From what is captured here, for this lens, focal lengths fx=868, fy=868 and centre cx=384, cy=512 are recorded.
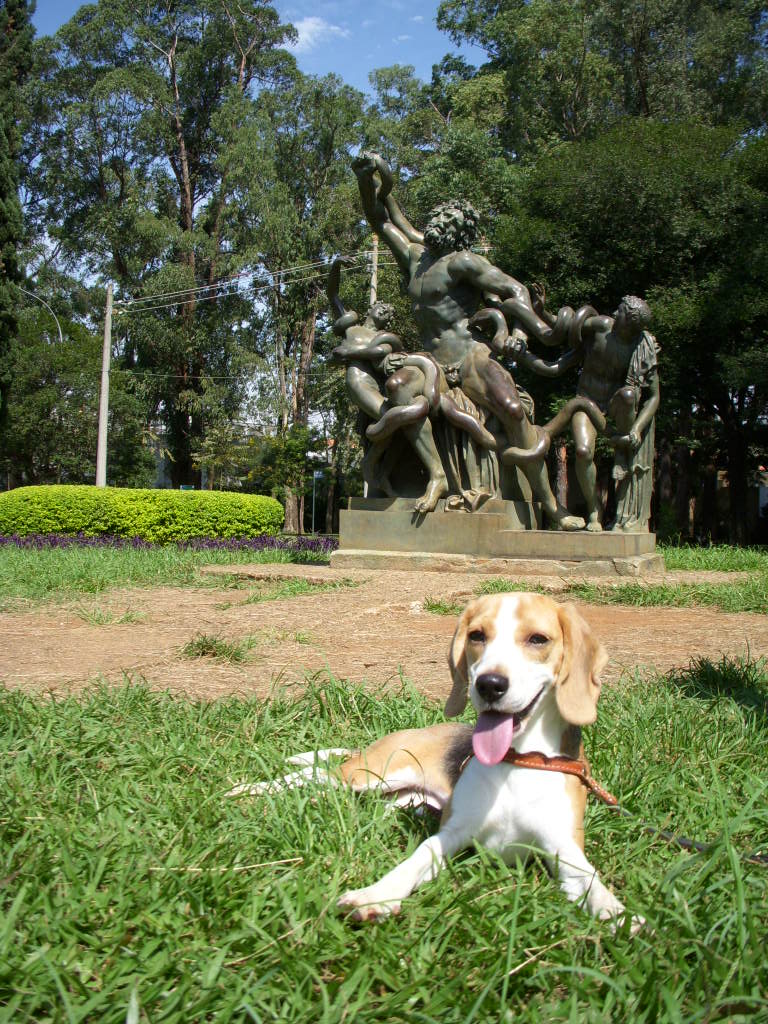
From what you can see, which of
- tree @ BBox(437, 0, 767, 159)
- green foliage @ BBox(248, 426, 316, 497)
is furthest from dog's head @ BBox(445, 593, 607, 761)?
green foliage @ BBox(248, 426, 316, 497)

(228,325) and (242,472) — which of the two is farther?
(242,472)

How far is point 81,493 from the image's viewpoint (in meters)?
17.2

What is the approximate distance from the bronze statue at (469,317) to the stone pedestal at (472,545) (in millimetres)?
819

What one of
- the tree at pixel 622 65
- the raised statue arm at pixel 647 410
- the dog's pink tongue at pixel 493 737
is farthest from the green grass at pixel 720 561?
the tree at pixel 622 65

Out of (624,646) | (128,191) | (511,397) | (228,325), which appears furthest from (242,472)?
(624,646)

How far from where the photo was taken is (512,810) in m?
1.91

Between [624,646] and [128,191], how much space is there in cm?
3597

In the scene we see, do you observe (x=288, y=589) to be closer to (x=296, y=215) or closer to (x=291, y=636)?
(x=291, y=636)

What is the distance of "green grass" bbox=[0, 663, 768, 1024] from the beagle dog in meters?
0.06

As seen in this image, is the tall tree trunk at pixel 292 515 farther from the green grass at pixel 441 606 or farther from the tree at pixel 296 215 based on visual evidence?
the green grass at pixel 441 606

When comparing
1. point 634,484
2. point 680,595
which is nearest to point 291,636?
point 680,595

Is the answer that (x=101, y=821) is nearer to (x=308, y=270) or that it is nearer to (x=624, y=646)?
(x=624, y=646)

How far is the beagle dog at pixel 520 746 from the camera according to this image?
1.82 meters

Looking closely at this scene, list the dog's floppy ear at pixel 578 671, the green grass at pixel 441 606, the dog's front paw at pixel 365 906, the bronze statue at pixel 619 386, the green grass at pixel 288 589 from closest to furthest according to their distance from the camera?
the dog's front paw at pixel 365 906
the dog's floppy ear at pixel 578 671
the green grass at pixel 441 606
the green grass at pixel 288 589
the bronze statue at pixel 619 386
